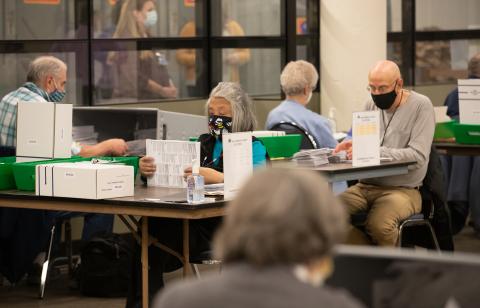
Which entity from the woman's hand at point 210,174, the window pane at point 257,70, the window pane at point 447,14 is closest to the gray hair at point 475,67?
the window pane at point 257,70

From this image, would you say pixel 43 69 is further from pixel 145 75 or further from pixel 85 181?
pixel 145 75

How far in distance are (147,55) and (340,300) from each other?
6612 mm

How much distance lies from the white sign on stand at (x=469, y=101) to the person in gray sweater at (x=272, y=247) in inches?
217

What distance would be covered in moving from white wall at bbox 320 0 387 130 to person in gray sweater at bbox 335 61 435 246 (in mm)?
2852

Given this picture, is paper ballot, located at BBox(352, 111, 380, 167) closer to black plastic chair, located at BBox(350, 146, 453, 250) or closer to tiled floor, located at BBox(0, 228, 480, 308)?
black plastic chair, located at BBox(350, 146, 453, 250)

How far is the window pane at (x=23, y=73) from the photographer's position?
7.43 meters

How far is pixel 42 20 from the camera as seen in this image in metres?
7.66

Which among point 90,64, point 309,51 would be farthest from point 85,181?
point 309,51

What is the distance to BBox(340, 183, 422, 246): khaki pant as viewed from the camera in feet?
20.1

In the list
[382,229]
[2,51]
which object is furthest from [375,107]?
[2,51]

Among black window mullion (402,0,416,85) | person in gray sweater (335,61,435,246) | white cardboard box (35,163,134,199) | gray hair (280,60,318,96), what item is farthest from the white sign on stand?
black window mullion (402,0,416,85)

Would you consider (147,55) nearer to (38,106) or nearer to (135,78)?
(135,78)

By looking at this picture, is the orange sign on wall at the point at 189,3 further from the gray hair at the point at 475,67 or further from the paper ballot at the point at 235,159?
the paper ballot at the point at 235,159

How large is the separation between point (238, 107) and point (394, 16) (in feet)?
18.4
